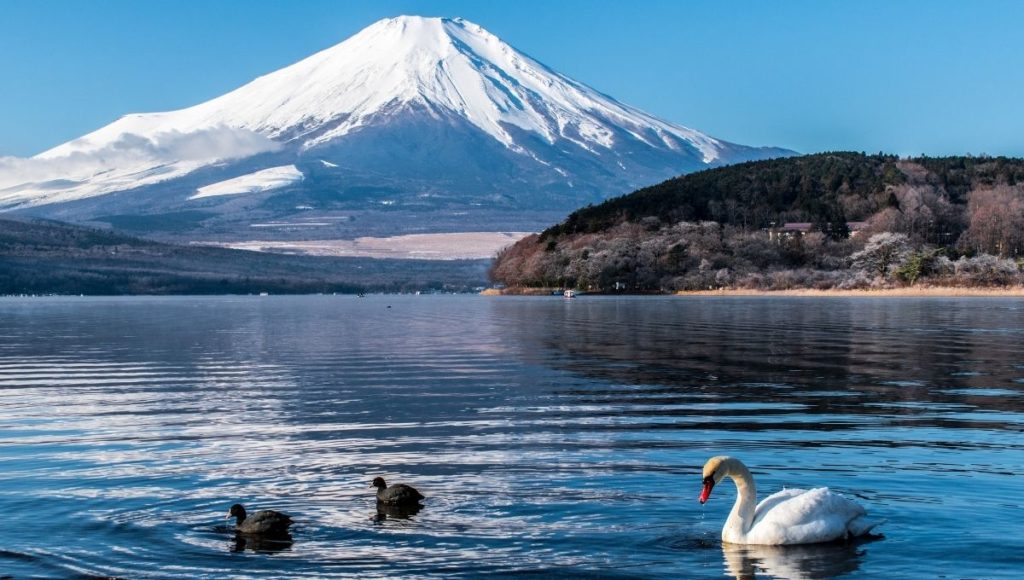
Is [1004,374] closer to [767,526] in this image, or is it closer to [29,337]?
[767,526]

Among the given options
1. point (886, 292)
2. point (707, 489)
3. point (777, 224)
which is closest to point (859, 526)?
point (707, 489)

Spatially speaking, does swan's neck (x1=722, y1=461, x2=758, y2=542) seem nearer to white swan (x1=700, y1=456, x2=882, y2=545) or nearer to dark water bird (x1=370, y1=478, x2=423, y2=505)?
white swan (x1=700, y1=456, x2=882, y2=545)

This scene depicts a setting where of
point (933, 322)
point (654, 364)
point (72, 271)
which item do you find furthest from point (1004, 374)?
point (72, 271)

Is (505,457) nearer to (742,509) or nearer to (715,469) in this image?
(742,509)

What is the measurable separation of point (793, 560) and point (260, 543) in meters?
5.58

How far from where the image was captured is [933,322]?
187ft

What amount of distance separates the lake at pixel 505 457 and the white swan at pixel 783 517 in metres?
0.20

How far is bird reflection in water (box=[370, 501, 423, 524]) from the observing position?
1466 centimetres

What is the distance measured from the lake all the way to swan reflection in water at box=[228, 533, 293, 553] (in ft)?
0.13

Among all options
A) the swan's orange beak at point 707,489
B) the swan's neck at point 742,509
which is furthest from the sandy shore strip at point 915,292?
the swan's orange beak at point 707,489

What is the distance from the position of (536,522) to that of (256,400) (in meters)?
13.6

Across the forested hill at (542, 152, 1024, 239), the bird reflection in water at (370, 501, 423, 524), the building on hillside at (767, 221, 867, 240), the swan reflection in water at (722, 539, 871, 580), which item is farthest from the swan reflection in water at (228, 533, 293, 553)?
the forested hill at (542, 152, 1024, 239)

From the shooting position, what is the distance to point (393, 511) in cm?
1488

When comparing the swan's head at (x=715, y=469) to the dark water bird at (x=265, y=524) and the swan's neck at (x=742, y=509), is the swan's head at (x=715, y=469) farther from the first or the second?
the dark water bird at (x=265, y=524)
